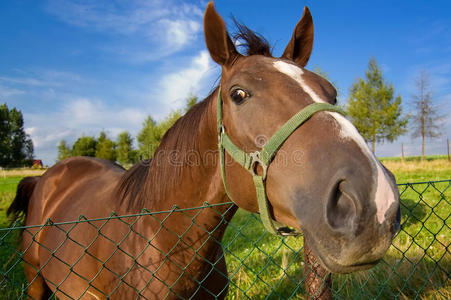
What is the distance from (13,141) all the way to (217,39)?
163 ft

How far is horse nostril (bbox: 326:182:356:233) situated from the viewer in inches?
39.1

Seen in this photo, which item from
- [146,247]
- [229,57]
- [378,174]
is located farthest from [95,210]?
[378,174]

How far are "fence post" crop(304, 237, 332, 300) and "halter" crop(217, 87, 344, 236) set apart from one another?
916 mm

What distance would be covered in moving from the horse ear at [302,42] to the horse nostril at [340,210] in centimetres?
120

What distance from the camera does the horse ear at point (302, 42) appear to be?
6.32ft

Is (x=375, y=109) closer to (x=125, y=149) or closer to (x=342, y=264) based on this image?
(x=342, y=264)

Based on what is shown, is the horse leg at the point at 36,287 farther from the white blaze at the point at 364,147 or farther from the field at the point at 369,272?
the white blaze at the point at 364,147

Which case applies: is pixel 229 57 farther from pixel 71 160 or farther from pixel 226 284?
pixel 71 160

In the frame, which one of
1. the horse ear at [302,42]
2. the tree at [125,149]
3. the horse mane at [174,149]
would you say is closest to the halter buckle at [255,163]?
the horse mane at [174,149]

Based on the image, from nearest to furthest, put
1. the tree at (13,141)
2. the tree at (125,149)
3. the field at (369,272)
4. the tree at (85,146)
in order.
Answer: the field at (369,272), the tree at (13,141), the tree at (125,149), the tree at (85,146)

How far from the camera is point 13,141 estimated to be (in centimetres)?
3997

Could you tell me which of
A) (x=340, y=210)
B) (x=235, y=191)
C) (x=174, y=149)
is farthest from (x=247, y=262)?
(x=340, y=210)

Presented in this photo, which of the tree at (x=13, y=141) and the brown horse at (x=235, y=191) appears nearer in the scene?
the brown horse at (x=235, y=191)

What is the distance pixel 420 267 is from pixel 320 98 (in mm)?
3169
